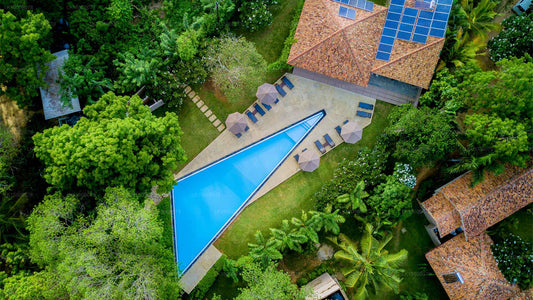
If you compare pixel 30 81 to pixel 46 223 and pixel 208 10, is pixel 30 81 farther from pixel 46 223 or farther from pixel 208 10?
pixel 208 10

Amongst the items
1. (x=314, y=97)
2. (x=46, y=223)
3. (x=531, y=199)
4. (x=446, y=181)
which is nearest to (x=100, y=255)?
(x=46, y=223)

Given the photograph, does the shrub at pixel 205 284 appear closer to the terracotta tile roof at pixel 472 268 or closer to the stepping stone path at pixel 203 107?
the stepping stone path at pixel 203 107

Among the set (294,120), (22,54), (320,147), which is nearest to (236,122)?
(294,120)

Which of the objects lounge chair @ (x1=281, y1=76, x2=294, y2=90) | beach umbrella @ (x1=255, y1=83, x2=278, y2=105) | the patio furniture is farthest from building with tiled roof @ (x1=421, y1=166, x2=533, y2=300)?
the patio furniture

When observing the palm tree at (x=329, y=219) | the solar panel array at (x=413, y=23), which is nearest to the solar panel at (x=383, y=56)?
the solar panel array at (x=413, y=23)

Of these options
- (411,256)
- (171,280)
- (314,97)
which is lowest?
(411,256)

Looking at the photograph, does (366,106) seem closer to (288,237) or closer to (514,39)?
(514,39)
